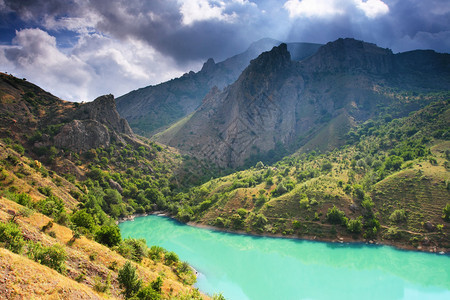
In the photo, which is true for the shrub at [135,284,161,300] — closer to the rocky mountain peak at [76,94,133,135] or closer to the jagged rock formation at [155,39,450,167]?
the rocky mountain peak at [76,94,133,135]

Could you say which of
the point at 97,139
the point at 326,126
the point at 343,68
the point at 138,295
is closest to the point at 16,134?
the point at 97,139

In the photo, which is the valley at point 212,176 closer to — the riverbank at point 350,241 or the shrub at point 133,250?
the shrub at point 133,250

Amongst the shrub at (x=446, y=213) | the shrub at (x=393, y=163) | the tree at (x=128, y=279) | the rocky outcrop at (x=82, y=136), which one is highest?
the shrub at (x=393, y=163)

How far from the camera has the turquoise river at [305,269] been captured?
133 ft

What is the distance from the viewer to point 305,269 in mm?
49531

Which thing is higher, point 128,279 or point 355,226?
point 355,226

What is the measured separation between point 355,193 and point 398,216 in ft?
39.6

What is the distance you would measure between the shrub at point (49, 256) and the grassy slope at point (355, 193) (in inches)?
2326

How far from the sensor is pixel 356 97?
16050cm

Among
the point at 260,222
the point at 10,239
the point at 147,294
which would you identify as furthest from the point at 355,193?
the point at 10,239

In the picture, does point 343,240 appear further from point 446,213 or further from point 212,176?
point 212,176

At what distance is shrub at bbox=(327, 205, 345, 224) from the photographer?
64.7 metres

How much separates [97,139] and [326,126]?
123666 millimetres

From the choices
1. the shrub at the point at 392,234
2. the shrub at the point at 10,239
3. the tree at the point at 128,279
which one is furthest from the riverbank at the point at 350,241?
the shrub at the point at 10,239
